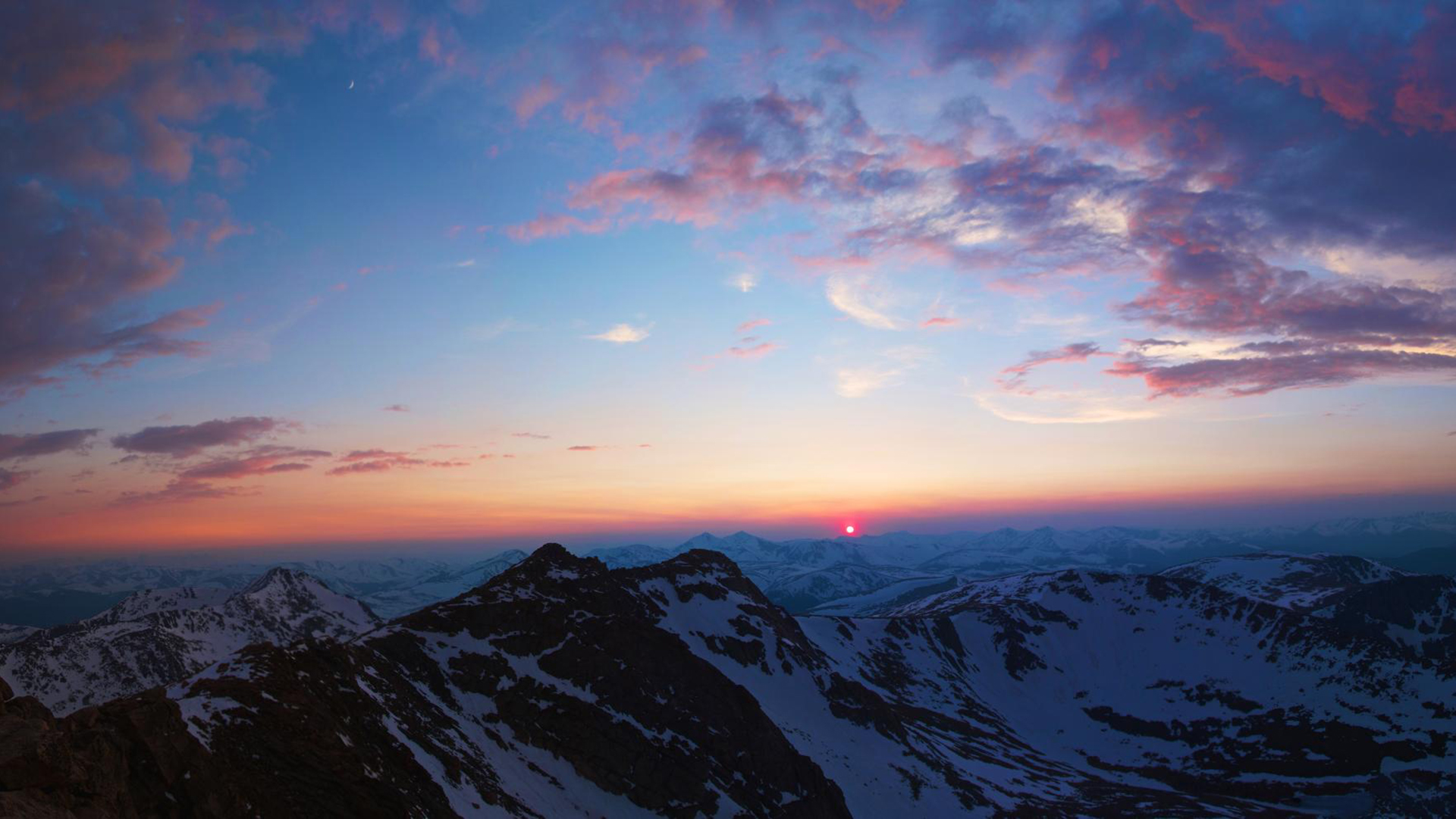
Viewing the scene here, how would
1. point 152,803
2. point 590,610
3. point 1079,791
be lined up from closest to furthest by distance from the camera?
point 152,803
point 590,610
point 1079,791

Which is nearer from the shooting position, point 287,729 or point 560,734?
point 287,729

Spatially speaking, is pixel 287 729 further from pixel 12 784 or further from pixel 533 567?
pixel 533 567

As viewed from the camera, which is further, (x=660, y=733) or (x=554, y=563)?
(x=554, y=563)

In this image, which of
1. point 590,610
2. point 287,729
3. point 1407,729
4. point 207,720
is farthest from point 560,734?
point 1407,729

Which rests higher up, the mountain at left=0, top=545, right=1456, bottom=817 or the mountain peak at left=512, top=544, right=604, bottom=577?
the mountain peak at left=512, top=544, right=604, bottom=577

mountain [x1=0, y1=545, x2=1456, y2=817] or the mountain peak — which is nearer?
mountain [x1=0, y1=545, x2=1456, y2=817]

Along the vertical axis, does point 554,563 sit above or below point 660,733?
above

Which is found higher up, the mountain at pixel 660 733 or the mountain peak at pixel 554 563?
the mountain peak at pixel 554 563

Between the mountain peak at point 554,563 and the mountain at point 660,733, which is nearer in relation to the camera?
the mountain at point 660,733
